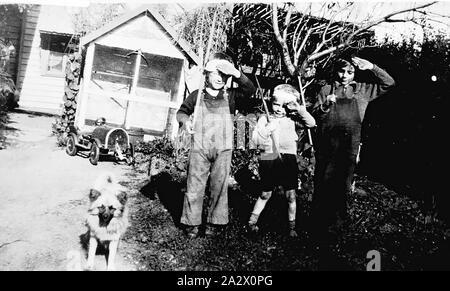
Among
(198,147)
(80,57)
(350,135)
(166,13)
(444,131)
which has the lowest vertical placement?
(198,147)

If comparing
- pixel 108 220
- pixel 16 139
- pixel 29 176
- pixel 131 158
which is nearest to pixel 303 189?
pixel 131 158

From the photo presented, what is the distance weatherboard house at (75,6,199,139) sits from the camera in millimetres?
7246

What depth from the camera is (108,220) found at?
9.30 ft

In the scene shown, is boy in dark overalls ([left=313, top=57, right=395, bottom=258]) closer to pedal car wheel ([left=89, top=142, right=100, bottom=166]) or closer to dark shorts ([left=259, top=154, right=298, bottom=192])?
dark shorts ([left=259, top=154, right=298, bottom=192])

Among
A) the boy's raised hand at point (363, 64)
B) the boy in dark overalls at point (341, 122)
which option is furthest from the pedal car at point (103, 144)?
the boy's raised hand at point (363, 64)

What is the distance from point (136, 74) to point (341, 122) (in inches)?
225

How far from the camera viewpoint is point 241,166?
19.7 ft

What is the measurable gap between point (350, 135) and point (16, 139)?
529cm

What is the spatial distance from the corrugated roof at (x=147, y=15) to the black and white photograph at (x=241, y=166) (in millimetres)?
28

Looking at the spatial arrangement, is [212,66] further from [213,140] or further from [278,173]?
[278,173]

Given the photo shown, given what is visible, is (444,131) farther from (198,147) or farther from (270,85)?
(270,85)

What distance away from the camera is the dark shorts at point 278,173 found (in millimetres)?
3525

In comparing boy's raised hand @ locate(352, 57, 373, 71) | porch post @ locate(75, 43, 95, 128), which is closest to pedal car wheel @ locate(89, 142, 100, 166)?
porch post @ locate(75, 43, 95, 128)

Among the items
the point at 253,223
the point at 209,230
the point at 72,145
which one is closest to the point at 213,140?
the point at 209,230
